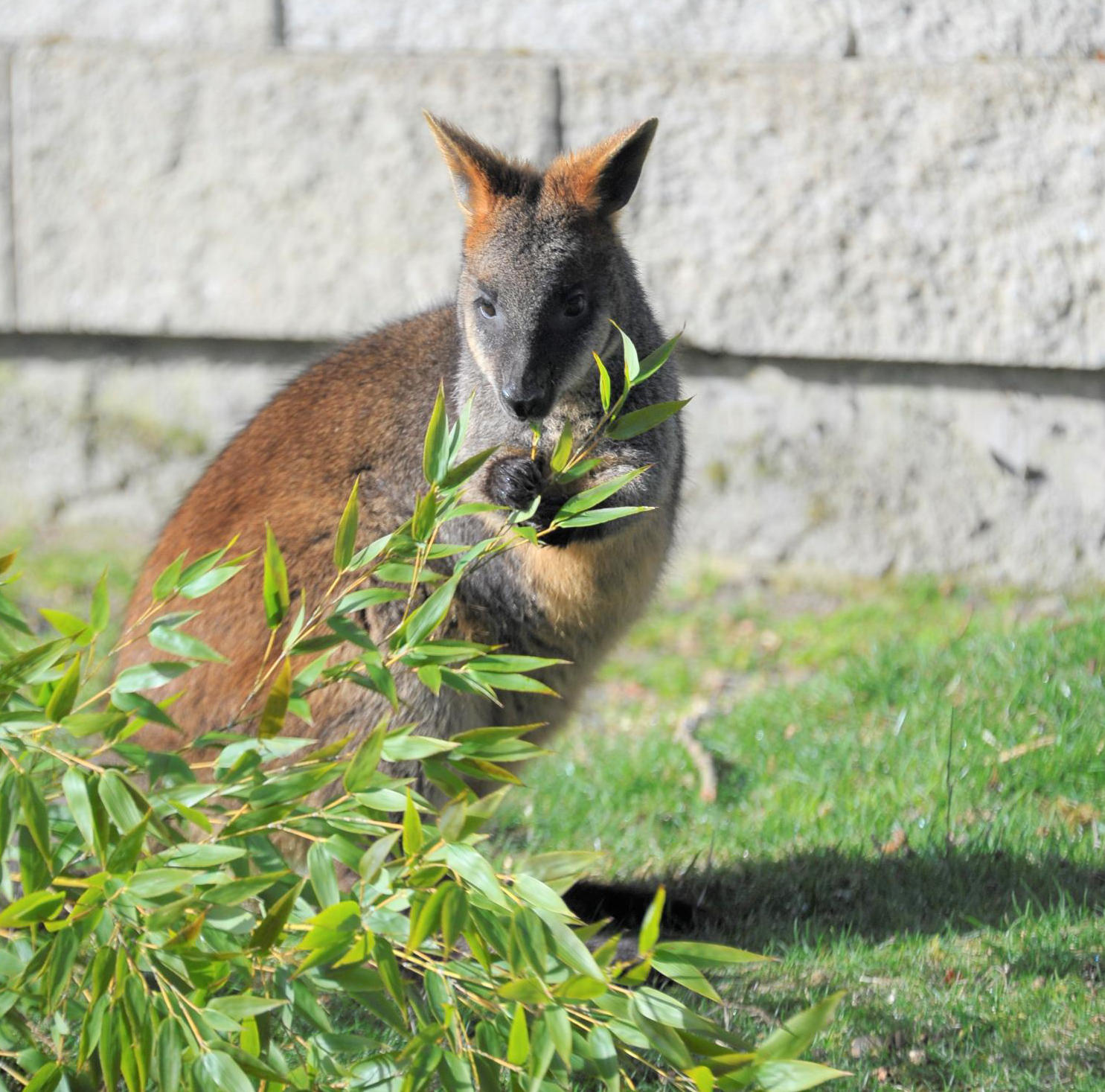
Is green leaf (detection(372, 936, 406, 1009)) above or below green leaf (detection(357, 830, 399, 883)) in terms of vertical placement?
below

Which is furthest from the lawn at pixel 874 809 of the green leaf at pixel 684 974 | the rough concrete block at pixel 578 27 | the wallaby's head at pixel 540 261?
the rough concrete block at pixel 578 27

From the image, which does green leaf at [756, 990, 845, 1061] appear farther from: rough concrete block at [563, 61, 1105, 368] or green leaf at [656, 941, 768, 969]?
rough concrete block at [563, 61, 1105, 368]

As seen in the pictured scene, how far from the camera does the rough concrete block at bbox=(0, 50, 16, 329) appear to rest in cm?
635

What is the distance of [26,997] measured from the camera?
2273mm

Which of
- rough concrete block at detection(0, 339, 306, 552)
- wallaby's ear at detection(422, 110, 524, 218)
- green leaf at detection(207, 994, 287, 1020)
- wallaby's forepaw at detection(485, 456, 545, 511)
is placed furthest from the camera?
rough concrete block at detection(0, 339, 306, 552)

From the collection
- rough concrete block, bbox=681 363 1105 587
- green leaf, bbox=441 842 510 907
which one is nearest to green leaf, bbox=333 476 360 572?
green leaf, bbox=441 842 510 907

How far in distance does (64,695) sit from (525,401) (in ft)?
4.67

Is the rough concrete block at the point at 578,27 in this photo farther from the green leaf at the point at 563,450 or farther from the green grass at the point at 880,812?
the green leaf at the point at 563,450

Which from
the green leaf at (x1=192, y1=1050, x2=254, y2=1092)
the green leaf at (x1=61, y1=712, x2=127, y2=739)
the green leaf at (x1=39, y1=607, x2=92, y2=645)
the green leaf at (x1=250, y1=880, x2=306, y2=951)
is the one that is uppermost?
the green leaf at (x1=39, y1=607, x2=92, y2=645)

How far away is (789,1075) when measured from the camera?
2105mm

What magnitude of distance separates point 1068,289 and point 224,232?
3893 mm

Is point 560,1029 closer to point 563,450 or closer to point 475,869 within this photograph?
point 475,869

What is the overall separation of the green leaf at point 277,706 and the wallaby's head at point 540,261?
3.86 ft

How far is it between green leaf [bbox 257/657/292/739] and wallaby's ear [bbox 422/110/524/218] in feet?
5.76
